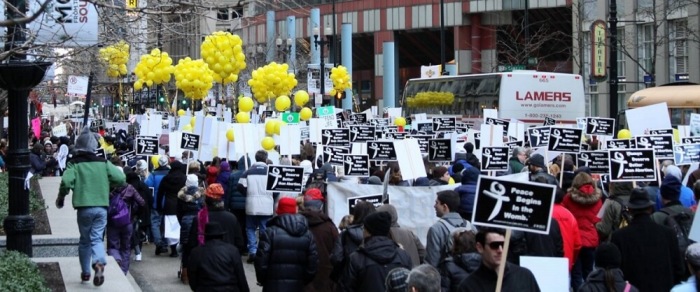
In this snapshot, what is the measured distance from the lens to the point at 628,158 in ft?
48.5

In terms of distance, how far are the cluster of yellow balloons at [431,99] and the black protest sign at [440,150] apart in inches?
963

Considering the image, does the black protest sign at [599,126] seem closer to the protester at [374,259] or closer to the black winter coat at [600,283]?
the protester at [374,259]

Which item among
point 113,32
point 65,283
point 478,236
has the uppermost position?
point 113,32

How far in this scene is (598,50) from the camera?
41.8 metres

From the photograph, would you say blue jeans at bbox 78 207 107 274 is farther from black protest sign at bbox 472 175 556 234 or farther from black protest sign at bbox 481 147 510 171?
black protest sign at bbox 481 147 510 171

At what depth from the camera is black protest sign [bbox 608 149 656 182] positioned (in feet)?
48.1

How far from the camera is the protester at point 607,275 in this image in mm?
8227

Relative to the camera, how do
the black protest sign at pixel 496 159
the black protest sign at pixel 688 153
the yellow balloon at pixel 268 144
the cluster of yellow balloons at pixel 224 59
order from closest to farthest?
the black protest sign at pixel 688 153
the black protest sign at pixel 496 159
the yellow balloon at pixel 268 144
the cluster of yellow balloons at pixel 224 59

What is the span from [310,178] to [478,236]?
32.0 ft

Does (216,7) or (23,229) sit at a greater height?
(216,7)

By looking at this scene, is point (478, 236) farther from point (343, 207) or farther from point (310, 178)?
point (310, 178)

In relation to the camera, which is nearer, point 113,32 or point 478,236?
point 478,236

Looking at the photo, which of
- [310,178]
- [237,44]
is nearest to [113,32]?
[310,178]

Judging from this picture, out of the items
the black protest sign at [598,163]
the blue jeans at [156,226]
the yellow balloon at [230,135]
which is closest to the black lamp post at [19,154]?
the blue jeans at [156,226]
